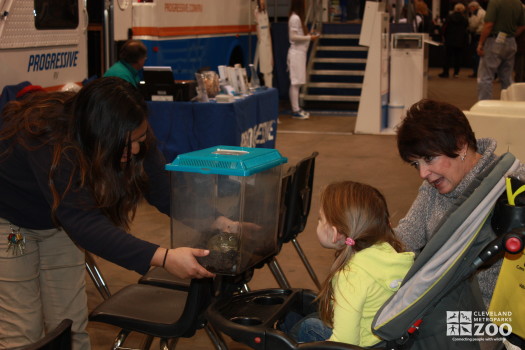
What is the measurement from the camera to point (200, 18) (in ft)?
30.5

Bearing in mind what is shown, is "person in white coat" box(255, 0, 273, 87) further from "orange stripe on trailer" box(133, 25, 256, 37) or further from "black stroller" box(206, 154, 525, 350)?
"black stroller" box(206, 154, 525, 350)

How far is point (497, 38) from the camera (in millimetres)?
9664

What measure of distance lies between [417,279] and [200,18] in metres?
7.69

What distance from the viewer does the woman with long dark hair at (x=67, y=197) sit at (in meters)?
2.34

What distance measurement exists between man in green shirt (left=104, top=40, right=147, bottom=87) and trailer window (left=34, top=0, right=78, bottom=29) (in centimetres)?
78

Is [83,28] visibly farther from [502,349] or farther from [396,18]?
[396,18]

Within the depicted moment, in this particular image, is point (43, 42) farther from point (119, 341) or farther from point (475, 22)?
point (475, 22)

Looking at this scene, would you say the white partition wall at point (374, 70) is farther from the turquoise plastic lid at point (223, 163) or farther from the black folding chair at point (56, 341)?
the black folding chair at point (56, 341)

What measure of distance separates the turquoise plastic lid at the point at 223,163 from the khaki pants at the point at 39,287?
1.84 feet

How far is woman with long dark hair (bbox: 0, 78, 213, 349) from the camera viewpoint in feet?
7.66

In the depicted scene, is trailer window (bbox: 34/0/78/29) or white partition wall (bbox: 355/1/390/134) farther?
white partition wall (bbox: 355/1/390/134)

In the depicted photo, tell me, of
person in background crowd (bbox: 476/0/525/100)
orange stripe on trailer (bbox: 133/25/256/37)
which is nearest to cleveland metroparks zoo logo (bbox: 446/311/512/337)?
orange stripe on trailer (bbox: 133/25/256/37)

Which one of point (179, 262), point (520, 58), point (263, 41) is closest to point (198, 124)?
point (179, 262)

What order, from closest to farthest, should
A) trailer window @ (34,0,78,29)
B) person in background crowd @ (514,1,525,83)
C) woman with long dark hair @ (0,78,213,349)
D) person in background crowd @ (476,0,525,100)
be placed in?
woman with long dark hair @ (0,78,213,349), trailer window @ (34,0,78,29), person in background crowd @ (476,0,525,100), person in background crowd @ (514,1,525,83)
